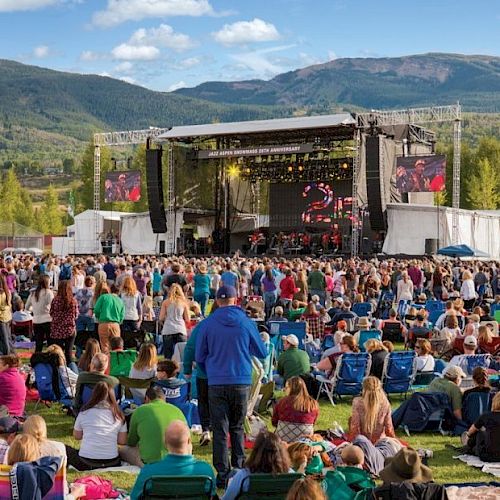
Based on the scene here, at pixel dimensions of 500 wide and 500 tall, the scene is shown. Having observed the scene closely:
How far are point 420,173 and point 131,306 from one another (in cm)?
2191

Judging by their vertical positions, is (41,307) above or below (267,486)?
above

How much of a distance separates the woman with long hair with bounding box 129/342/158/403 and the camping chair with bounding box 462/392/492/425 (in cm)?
312

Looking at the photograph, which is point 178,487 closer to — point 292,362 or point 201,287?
point 292,362

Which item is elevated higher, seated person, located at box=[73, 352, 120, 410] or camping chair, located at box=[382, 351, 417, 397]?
seated person, located at box=[73, 352, 120, 410]

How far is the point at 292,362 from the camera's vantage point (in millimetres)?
10250

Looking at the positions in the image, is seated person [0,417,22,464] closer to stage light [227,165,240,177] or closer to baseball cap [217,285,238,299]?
baseball cap [217,285,238,299]

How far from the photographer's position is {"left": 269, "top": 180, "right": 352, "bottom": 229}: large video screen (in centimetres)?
3931

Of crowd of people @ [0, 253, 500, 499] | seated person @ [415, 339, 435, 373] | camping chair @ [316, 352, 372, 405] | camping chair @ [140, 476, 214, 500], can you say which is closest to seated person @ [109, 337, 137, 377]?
crowd of people @ [0, 253, 500, 499]

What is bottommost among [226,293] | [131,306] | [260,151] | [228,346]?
[131,306]

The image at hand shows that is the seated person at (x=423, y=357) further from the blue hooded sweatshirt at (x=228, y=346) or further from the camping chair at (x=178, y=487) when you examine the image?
the camping chair at (x=178, y=487)

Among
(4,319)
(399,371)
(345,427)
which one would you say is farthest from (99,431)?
(4,319)

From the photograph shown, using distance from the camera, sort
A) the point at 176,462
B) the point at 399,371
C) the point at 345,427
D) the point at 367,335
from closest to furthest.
Result: the point at 176,462 → the point at 345,427 → the point at 399,371 → the point at 367,335

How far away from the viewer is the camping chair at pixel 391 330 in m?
15.5

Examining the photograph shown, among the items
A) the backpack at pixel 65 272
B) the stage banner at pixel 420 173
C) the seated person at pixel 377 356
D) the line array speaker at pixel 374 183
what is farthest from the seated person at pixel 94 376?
the stage banner at pixel 420 173
